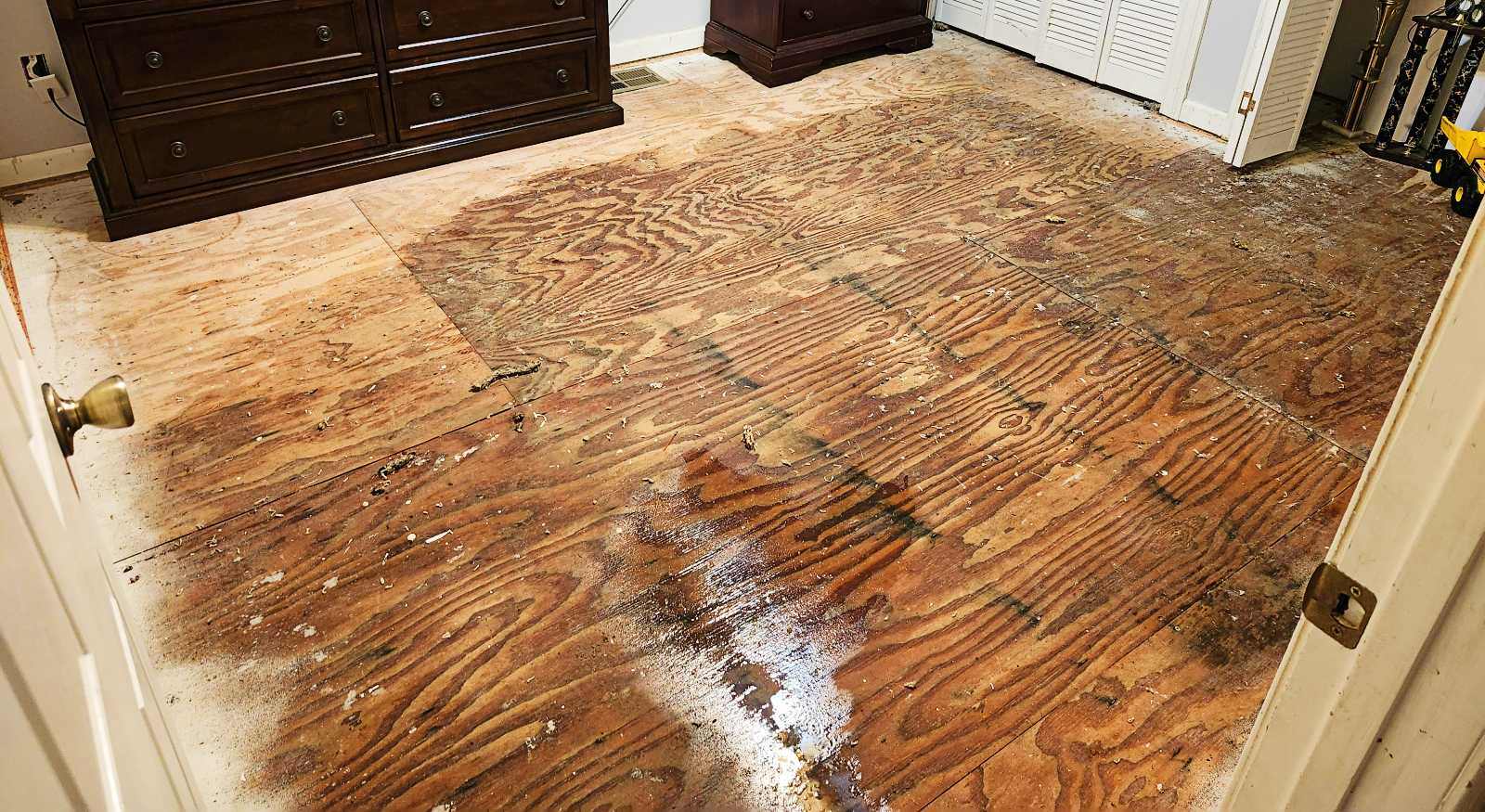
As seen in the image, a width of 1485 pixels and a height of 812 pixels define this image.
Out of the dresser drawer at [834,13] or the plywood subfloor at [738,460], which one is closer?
the plywood subfloor at [738,460]

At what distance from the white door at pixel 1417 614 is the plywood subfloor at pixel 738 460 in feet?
2.82

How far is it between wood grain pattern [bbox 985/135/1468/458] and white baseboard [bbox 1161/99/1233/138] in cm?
26

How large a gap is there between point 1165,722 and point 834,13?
337cm

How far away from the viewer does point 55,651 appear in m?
0.65

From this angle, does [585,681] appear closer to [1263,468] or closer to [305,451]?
[305,451]

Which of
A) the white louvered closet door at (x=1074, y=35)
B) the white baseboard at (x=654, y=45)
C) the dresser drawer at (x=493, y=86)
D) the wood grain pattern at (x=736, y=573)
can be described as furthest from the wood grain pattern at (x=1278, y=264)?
the white baseboard at (x=654, y=45)

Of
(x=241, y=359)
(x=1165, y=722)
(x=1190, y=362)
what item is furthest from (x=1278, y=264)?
(x=241, y=359)

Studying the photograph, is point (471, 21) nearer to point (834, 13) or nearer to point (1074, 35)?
point (834, 13)

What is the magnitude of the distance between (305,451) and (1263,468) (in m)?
2.09

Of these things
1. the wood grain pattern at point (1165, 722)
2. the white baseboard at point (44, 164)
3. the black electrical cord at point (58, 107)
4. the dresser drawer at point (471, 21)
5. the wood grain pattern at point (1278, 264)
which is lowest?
the wood grain pattern at point (1165, 722)

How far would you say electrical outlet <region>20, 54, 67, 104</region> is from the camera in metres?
2.93

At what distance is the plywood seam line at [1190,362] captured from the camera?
224 cm

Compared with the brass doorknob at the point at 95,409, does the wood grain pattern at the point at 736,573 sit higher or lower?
lower

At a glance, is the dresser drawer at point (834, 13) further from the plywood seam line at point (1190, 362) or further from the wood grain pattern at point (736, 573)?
the wood grain pattern at point (736, 573)
